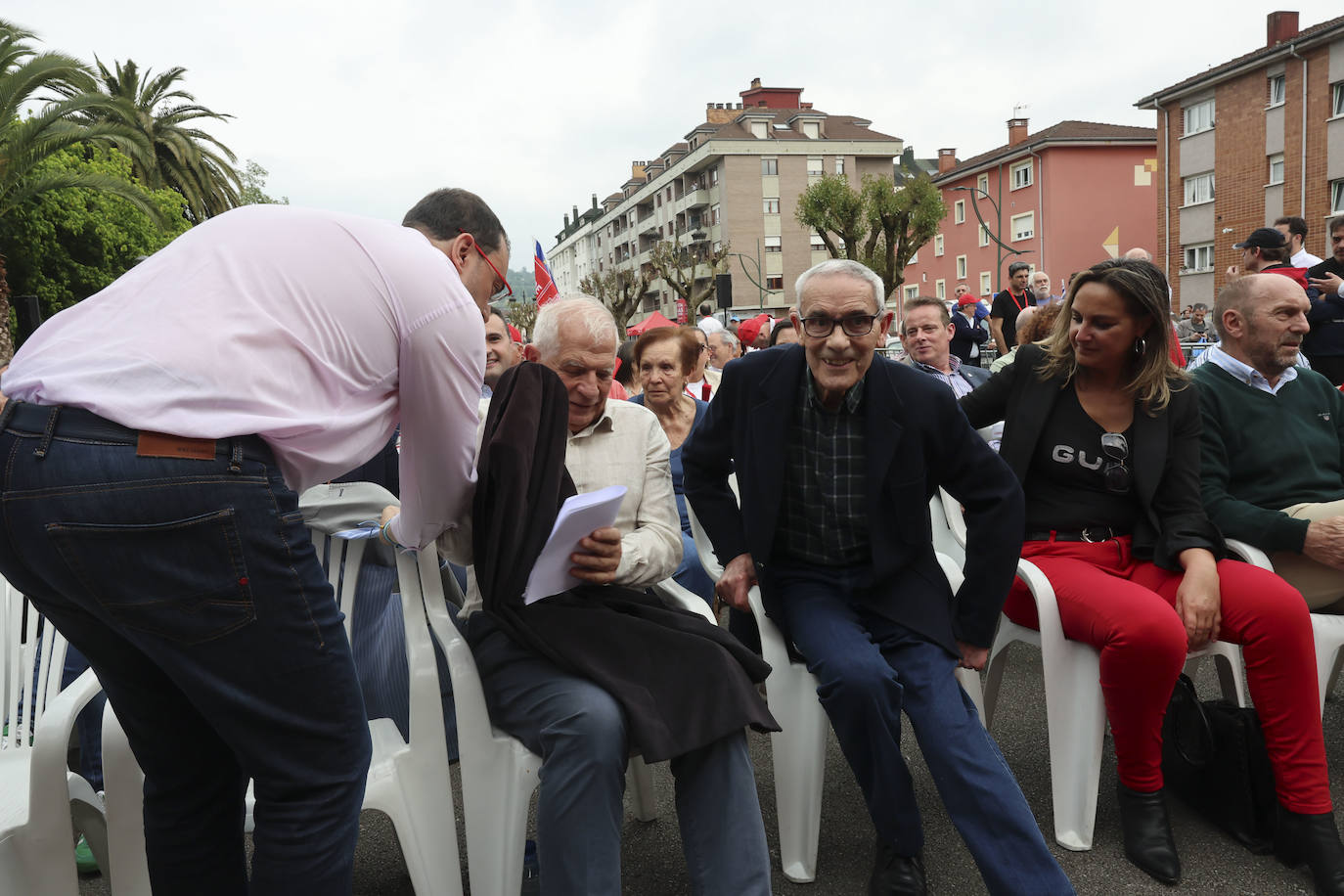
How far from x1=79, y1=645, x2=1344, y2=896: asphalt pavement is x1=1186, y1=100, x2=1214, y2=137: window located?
36.0 m

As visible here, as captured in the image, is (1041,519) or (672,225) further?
(672,225)

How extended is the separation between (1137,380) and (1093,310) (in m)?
0.29

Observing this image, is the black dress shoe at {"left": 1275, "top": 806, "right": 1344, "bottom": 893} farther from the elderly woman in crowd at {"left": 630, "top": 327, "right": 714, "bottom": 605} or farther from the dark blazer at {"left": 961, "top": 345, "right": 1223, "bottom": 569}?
the elderly woman in crowd at {"left": 630, "top": 327, "right": 714, "bottom": 605}

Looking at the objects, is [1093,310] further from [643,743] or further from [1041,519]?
[643,743]

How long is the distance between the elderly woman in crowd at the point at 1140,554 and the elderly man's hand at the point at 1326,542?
11.3 inches

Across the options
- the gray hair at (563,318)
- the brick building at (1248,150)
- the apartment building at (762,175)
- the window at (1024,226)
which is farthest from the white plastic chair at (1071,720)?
the apartment building at (762,175)

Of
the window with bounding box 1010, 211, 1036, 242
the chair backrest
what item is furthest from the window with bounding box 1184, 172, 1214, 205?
the chair backrest

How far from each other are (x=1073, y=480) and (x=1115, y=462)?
0.48ft

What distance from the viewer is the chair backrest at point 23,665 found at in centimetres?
251

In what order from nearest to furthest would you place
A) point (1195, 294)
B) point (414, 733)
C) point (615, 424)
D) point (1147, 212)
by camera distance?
point (414, 733) < point (615, 424) < point (1195, 294) < point (1147, 212)

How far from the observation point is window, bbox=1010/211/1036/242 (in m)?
44.5

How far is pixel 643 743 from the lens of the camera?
7.12 ft

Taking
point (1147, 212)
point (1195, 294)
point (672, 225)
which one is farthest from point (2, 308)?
point (672, 225)

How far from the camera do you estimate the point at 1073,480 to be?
316 centimetres
